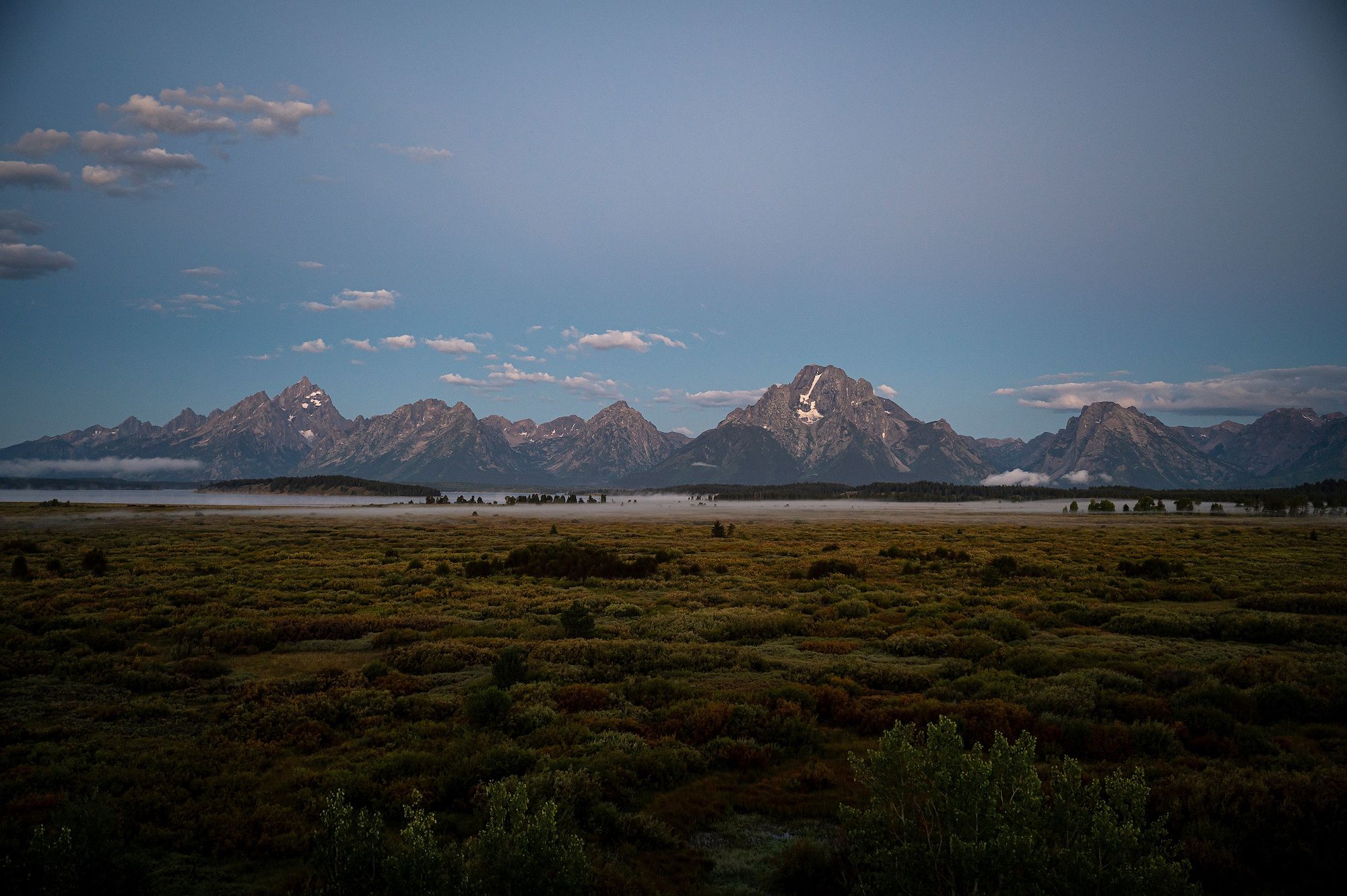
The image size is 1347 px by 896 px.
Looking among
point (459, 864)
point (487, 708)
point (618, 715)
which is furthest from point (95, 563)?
point (459, 864)

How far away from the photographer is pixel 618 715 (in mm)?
14398

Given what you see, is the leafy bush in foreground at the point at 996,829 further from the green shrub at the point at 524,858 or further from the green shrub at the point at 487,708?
the green shrub at the point at 487,708

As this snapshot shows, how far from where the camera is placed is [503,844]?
6262 millimetres

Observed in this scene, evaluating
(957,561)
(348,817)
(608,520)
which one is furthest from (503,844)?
(608,520)

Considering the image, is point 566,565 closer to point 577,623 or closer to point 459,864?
point 577,623

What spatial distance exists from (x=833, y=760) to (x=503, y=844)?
8200 mm

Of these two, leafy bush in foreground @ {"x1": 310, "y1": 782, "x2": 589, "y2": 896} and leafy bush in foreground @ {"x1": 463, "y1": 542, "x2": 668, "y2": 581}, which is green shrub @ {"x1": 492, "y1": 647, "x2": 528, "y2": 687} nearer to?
leafy bush in foreground @ {"x1": 310, "y1": 782, "x2": 589, "y2": 896}

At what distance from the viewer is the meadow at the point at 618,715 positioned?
860 cm

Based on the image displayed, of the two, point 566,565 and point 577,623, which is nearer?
point 577,623

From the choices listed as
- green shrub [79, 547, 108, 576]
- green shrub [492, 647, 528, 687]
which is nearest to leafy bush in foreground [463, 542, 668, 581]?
green shrub [79, 547, 108, 576]

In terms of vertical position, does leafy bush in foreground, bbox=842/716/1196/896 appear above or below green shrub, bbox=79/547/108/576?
above

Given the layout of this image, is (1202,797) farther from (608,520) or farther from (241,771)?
(608,520)

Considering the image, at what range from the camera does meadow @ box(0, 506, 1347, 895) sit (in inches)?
339

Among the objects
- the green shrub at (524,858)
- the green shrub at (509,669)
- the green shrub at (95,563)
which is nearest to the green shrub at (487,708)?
the green shrub at (509,669)
